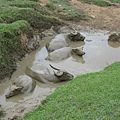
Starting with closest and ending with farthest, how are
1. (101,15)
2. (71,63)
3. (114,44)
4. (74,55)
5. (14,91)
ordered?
1. (14,91)
2. (71,63)
3. (74,55)
4. (114,44)
5. (101,15)

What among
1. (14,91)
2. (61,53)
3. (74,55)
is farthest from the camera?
Answer: (74,55)

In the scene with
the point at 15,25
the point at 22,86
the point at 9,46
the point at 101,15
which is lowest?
the point at 101,15

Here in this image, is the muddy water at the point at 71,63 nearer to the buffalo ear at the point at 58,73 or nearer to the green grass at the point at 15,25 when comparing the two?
the buffalo ear at the point at 58,73

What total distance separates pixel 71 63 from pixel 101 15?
689cm

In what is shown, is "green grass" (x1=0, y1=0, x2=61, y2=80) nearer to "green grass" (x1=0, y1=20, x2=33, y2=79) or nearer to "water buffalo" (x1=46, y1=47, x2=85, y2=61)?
"green grass" (x1=0, y1=20, x2=33, y2=79)

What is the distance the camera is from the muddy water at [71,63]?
715 centimetres

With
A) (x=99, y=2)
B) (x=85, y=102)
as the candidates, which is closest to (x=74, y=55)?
(x=85, y=102)

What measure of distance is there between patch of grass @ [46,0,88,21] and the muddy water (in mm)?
2003

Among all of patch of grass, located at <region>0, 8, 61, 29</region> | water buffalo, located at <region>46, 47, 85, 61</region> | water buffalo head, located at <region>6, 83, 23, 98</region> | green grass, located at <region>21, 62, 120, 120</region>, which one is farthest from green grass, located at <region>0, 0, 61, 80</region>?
green grass, located at <region>21, 62, 120, 120</region>

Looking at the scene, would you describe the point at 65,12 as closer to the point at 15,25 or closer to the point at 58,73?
the point at 15,25

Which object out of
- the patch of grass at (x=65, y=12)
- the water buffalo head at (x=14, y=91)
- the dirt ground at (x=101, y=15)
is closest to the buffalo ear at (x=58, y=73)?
the water buffalo head at (x=14, y=91)

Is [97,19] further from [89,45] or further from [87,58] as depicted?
[87,58]

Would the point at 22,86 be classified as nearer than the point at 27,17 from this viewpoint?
Yes

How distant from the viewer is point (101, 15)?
15.8m
